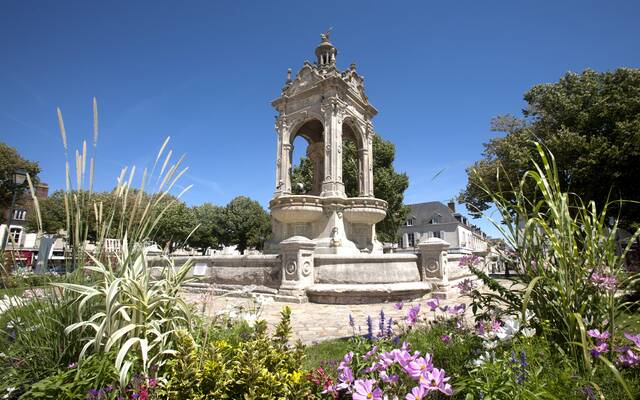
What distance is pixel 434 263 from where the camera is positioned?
366 inches

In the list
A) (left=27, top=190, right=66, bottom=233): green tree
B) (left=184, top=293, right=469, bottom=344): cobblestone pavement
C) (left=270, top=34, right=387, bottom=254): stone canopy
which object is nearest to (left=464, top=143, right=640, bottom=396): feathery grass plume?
(left=184, top=293, right=469, bottom=344): cobblestone pavement

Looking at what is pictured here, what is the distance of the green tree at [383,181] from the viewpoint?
2670 cm

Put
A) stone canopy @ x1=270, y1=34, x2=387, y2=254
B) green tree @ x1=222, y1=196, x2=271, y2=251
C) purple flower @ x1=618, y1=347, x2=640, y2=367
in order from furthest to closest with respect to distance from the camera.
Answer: green tree @ x1=222, y1=196, x2=271, y2=251, stone canopy @ x1=270, y1=34, x2=387, y2=254, purple flower @ x1=618, y1=347, x2=640, y2=367

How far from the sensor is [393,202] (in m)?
27.5

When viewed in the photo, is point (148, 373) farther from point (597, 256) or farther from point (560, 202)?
point (597, 256)

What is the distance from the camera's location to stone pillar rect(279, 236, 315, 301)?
8.44 meters

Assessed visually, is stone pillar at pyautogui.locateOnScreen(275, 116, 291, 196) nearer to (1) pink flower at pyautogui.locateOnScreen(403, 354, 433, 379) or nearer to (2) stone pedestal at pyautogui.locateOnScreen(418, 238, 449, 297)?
(2) stone pedestal at pyautogui.locateOnScreen(418, 238, 449, 297)

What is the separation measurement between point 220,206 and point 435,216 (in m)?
33.4

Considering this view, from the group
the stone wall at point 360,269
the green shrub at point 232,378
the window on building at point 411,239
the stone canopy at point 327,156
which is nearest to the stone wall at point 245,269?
the stone wall at point 360,269

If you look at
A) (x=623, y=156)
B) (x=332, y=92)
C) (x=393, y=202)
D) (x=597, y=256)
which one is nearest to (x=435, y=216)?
(x=393, y=202)

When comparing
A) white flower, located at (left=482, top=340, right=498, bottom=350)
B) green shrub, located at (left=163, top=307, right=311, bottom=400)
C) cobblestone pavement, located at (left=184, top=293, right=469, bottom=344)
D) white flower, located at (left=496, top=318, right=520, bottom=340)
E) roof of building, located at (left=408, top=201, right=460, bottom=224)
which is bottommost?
cobblestone pavement, located at (left=184, top=293, right=469, bottom=344)

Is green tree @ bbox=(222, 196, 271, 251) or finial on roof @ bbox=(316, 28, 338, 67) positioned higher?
finial on roof @ bbox=(316, 28, 338, 67)

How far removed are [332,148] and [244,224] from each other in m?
30.7

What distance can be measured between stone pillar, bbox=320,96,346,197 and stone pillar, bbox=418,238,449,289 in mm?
3864
